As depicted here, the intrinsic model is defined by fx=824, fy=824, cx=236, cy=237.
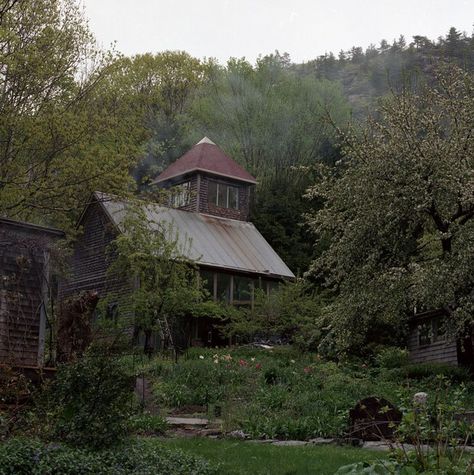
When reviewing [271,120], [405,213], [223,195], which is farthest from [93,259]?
[271,120]

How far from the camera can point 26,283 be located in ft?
67.2

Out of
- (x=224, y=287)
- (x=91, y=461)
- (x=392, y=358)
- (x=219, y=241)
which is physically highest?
(x=219, y=241)

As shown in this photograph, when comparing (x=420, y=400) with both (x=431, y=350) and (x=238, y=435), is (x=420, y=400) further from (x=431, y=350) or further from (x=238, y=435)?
(x=431, y=350)

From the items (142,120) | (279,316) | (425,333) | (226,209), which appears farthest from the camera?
Answer: (142,120)

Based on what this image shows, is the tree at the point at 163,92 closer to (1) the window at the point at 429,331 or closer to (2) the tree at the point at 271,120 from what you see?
(2) the tree at the point at 271,120

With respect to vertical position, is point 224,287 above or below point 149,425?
above

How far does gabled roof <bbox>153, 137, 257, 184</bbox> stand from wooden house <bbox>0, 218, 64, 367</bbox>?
20387mm

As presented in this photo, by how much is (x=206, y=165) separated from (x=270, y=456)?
98.6ft

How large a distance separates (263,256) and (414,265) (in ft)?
56.3

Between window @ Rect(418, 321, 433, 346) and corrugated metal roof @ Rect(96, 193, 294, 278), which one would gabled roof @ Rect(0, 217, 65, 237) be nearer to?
corrugated metal roof @ Rect(96, 193, 294, 278)

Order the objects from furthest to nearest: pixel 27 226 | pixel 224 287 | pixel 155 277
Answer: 1. pixel 224 287
2. pixel 155 277
3. pixel 27 226

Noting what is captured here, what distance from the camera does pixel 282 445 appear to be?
13.2 meters

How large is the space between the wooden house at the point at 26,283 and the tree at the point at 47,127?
6401 mm

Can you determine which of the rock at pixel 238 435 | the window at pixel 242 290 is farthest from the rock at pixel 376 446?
the window at pixel 242 290
